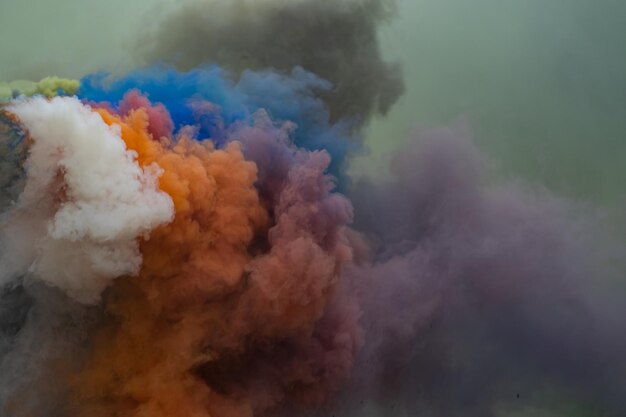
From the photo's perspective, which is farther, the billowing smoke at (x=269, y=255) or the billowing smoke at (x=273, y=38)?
the billowing smoke at (x=273, y=38)

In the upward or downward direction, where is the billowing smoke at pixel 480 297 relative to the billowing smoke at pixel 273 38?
downward

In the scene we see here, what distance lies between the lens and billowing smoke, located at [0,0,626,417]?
990cm

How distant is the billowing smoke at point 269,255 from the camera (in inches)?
390

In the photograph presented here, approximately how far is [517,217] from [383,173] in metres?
3.55

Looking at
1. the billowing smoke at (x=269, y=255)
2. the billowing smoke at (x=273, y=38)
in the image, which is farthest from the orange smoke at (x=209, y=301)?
the billowing smoke at (x=273, y=38)

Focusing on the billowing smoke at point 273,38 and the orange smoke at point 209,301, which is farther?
the billowing smoke at point 273,38

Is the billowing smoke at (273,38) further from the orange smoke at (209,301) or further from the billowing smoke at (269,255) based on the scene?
the orange smoke at (209,301)

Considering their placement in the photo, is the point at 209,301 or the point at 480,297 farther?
the point at 480,297

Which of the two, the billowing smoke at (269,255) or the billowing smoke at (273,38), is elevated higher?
the billowing smoke at (273,38)

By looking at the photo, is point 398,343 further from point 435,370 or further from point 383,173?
point 383,173

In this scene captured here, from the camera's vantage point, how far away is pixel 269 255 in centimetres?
1137

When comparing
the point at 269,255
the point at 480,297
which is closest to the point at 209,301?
the point at 269,255

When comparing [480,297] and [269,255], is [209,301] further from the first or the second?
[480,297]

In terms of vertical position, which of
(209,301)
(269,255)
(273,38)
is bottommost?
(209,301)
